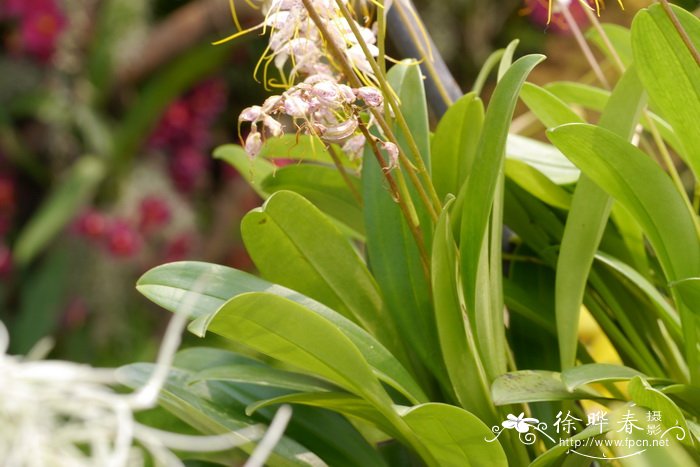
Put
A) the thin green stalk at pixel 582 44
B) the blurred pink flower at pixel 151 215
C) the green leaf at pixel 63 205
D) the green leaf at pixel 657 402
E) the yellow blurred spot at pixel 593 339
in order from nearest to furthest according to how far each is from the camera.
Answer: the green leaf at pixel 657 402 < the thin green stalk at pixel 582 44 < the yellow blurred spot at pixel 593 339 < the green leaf at pixel 63 205 < the blurred pink flower at pixel 151 215

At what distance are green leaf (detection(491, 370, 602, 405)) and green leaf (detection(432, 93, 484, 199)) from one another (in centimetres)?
12

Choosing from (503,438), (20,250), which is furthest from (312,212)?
(20,250)

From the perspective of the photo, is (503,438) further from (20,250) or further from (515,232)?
(20,250)

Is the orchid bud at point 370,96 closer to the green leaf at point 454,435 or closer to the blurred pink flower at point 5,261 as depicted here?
the green leaf at point 454,435

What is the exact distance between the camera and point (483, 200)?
38 cm

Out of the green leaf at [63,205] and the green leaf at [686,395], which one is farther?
the green leaf at [63,205]

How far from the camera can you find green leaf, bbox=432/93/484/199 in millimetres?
439

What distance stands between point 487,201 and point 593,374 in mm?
85

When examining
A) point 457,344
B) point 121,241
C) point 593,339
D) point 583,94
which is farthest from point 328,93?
point 121,241

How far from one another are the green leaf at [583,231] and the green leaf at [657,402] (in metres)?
0.08

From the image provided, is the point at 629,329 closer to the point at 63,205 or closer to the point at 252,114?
the point at 252,114

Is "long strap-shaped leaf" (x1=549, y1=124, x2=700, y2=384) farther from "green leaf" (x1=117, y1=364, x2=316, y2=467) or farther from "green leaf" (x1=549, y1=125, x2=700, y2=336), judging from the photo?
"green leaf" (x1=117, y1=364, x2=316, y2=467)

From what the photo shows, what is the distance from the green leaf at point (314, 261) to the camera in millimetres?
397

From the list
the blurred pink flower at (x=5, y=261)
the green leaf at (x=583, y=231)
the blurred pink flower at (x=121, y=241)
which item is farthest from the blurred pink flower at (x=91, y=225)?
the green leaf at (x=583, y=231)
